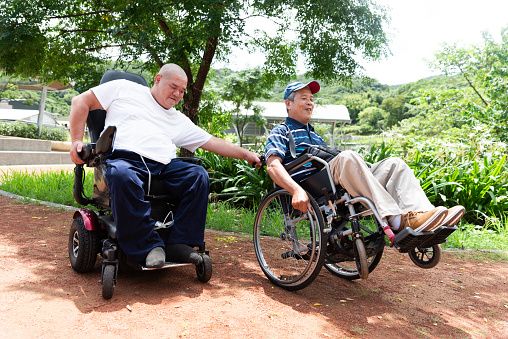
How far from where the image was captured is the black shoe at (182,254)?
8.30ft

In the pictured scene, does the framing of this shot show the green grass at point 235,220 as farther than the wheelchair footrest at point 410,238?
Yes

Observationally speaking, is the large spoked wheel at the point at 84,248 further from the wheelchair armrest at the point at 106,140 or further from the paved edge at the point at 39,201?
the paved edge at the point at 39,201

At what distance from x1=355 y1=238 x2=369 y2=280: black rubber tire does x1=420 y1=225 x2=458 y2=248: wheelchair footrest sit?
12.2 inches

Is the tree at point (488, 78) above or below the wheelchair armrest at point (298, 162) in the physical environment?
above

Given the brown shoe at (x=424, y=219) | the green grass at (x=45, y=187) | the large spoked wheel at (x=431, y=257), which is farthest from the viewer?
the green grass at (x=45, y=187)

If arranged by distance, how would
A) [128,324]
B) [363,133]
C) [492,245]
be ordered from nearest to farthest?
[128,324] → [492,245] → [363,133]

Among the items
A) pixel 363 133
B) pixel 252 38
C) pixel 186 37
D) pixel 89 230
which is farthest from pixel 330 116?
pixel 89 230

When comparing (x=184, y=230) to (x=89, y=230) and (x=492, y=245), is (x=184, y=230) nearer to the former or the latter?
(x=89, y=230)

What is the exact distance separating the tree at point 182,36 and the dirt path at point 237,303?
2660mm

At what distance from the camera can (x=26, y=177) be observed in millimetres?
6648

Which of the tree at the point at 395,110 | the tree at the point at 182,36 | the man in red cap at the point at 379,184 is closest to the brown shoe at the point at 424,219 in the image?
the man in red cap at the point at 379,184

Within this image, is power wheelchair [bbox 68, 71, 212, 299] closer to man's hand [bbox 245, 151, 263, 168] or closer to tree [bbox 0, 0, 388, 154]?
man's hand [bbox 245, 151, 263, 168]

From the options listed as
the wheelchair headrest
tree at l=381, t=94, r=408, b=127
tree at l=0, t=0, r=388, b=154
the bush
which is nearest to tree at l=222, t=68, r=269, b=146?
the bush

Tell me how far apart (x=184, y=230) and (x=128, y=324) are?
73cm
